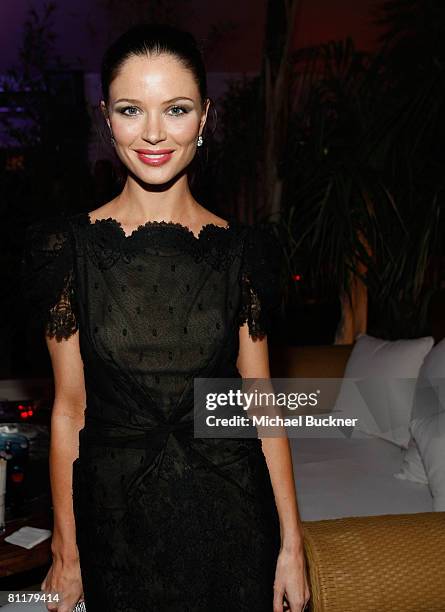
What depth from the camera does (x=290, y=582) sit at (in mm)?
1271

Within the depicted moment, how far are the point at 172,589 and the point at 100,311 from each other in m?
0.49

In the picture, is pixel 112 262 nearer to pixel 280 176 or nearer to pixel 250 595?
pixel 250 595

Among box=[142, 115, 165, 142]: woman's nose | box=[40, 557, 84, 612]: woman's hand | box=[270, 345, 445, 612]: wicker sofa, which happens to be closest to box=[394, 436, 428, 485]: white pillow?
box=[270, 345, 445, 612]: wicker sofa

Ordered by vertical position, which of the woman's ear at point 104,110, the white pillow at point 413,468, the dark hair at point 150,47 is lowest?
the white pillow at point 413,468

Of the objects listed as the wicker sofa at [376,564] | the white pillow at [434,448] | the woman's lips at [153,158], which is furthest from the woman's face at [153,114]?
the white pillow at [434,448]

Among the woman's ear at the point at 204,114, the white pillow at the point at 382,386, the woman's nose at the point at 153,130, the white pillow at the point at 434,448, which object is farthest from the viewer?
the white pillow at the point at 382,386

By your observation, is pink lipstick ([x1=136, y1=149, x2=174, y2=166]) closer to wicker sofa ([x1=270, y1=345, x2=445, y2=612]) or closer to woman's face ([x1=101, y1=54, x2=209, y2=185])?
woman's face ([x1=101, y1=54, x2=209, y2=185])

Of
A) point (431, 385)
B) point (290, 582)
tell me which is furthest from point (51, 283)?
point (431, 385)

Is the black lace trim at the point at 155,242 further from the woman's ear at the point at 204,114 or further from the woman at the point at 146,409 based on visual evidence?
the woman's ear at the point at 204,114

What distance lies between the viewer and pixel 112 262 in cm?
127

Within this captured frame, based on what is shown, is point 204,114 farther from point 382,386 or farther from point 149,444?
point 382,386

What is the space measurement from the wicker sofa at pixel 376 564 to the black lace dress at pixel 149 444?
0.17m

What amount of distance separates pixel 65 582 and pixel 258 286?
63cm

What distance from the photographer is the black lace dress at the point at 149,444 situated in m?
1.22
